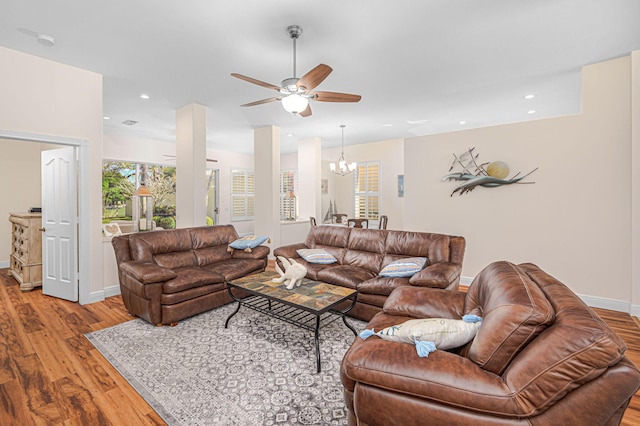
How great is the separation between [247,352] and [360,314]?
1215 mm

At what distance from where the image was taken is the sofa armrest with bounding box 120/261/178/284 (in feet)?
9.72

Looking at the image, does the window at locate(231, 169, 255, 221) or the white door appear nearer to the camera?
the white door

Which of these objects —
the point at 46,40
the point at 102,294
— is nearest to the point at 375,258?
the point at 102,294

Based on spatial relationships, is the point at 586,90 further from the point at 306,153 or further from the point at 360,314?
the point at 306,153

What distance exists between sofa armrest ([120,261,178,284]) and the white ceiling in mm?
2357

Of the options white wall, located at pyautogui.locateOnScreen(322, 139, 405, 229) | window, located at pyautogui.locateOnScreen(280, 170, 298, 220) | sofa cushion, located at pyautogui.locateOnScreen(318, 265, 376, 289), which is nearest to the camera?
sofa cushion, located at pyautogui.locateOnScreen(318, 265, 376, 289)

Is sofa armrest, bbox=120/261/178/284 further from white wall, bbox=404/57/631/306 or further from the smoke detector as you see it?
white wall, bbox=404/57/631/306

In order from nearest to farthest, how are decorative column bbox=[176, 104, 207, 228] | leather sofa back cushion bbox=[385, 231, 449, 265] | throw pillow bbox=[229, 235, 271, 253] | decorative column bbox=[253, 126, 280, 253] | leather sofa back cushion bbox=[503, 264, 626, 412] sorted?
1. leather sofa back cushion bbox=[503, 264, 626, 412]
2. leather sofa back cushion bbox=[385, 231, 449, 265]
3. throw pillow bbox=[229, 235, 271, 253]
4. decorative column bbox=[176, 104, 207, 228]
5. decorative column bbox=[253, 126, 280, 253]

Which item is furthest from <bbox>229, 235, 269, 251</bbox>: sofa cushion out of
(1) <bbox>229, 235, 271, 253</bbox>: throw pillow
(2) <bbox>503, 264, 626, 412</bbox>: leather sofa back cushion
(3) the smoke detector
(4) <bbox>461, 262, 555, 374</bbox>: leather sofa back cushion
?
(2) <bbox>503, 264, 626, 412</bbox>: leather sofa back cushion

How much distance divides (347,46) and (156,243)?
10.6 ft

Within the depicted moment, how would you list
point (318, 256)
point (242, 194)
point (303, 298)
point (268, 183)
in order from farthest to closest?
point (242, 194)
point (268, 183)
point (318, 256)
point (303, 298)

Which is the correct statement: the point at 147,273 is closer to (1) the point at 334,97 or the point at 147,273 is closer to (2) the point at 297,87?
(2) the point at 297,87

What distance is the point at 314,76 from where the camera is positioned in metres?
2.57

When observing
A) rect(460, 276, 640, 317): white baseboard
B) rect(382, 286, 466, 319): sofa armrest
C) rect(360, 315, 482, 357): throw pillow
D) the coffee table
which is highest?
rect(360, 315, 482, 357): throw pillow
